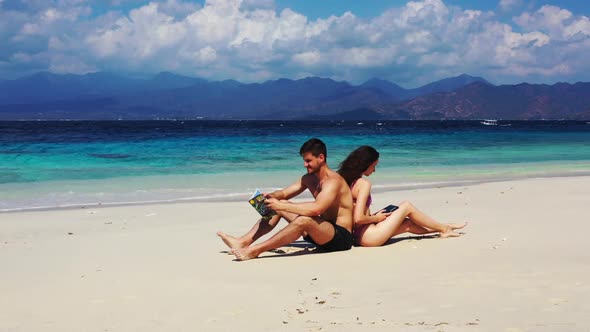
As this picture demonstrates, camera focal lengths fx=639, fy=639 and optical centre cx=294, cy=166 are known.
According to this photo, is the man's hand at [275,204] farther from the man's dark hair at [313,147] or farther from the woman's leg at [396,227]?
the woman's leg at [396,227]

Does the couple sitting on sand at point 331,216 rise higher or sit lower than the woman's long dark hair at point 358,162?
lower

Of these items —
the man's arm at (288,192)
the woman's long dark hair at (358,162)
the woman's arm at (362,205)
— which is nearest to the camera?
the man's arm at (288,192)

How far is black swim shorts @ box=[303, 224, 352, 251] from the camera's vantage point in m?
7.40

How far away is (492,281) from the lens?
19.1ft

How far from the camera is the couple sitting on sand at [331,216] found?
23.4 ft

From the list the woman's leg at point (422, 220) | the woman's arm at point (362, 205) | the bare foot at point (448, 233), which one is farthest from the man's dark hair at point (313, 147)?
the bare foot at point (448, 233)

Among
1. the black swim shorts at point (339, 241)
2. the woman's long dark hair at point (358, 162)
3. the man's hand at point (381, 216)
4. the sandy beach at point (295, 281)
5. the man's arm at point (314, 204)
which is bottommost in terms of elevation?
the sandy beach at point (295, 281)

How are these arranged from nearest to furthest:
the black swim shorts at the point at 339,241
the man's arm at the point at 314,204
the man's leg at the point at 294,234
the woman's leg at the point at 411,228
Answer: the man's arm at the point at 314,204 → the man's leg at the point at 294,234 → the black swim shorts at the point at 339,241 → the woman's leg at the point at 411,228

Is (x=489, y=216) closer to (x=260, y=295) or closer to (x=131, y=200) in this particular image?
(x=260, y=295)

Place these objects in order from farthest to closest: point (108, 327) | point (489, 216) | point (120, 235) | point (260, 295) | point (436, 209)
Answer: point (436, 209)
point (489, 216)
point (120, 235)
point (260, 295)
point (108, 327)

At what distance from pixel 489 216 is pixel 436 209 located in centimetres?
131

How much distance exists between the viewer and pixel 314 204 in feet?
23.4

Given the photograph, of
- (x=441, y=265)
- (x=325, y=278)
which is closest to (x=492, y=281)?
(x=441, y=265)

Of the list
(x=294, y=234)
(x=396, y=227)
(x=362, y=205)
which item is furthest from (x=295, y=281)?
(x=396, y=227)
